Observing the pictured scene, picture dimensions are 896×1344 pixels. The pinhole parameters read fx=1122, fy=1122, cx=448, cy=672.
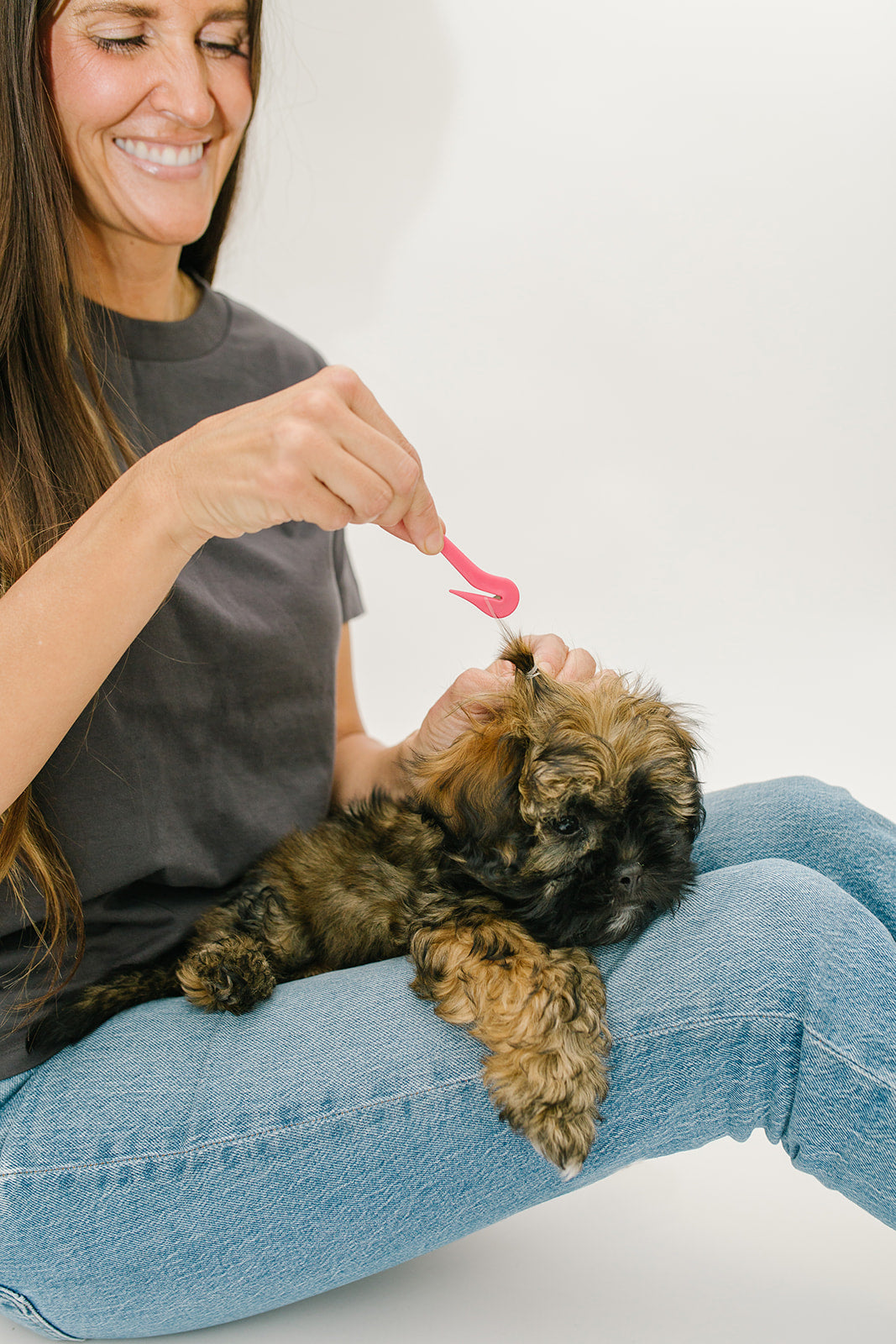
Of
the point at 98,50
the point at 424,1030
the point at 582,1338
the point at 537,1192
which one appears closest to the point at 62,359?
the point at 98,50

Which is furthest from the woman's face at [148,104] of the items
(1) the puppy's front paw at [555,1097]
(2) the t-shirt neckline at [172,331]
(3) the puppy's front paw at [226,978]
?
(1) the puppy's front paw at [555,1097]

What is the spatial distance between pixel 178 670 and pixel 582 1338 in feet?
5.41

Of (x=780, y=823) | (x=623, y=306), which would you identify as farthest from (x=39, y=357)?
(x=623, y=306)

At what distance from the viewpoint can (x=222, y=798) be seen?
2.62 meters

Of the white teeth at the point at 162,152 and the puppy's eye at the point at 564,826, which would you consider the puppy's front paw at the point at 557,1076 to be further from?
the white teeth at the point at 162,152

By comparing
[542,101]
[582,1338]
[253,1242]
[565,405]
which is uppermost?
[542,101]

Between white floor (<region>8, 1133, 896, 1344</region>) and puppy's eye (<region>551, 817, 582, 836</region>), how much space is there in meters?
1.10

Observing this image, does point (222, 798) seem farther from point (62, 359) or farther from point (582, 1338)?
point (582, 1338)

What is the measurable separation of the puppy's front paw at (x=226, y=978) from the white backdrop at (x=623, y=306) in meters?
2.86

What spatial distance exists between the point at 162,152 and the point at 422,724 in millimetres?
1481

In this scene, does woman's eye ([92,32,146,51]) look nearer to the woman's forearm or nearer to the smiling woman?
the smiling woman

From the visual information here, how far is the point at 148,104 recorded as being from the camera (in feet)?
8.20

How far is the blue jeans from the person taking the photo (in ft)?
6.33

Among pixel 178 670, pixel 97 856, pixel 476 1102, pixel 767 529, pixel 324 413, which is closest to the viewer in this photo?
pixel 324 413
